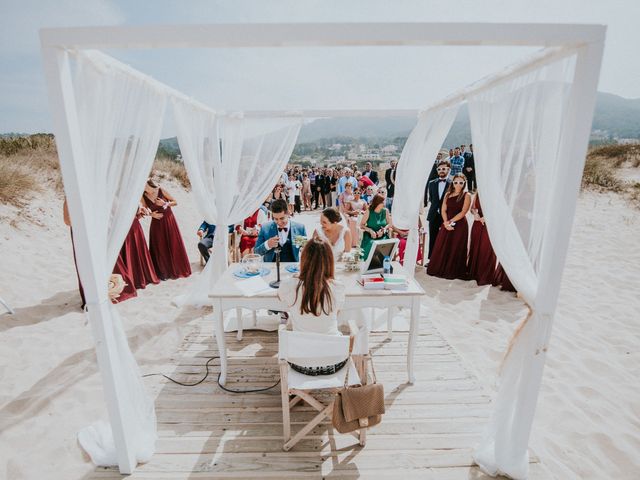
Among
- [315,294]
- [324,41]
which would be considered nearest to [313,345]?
[315,294]

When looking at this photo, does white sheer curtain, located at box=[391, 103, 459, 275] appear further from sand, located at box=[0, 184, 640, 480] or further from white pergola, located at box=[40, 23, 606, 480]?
white pergola, located at box=[40, 23, 606, 480]

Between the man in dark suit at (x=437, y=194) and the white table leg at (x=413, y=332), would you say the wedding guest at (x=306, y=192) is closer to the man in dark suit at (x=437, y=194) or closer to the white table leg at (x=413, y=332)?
the man in dark suit at (x=437, y=194)

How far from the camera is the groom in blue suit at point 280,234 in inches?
162

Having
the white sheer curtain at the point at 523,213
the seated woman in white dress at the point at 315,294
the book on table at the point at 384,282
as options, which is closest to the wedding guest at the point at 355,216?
the book on table at the point at 384,282

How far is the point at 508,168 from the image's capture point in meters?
2.36

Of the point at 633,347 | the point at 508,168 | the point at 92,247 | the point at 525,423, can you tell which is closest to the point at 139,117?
the point at 92,247

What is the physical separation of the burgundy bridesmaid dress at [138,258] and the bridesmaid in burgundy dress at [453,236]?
4659 millimetres

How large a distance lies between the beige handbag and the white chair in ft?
0.34

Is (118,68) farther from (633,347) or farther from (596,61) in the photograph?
(633,347)

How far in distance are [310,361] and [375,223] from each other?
123 inches

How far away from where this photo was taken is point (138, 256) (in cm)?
550

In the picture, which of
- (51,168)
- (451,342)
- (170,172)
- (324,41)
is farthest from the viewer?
(170,172)

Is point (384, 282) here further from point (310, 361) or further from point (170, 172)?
point (170, 172)

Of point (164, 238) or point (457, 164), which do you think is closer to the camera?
point (164, 238)
